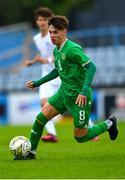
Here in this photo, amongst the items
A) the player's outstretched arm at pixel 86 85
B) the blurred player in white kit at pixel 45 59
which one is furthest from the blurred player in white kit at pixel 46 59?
the player's outstretched arm at pixel 86 85

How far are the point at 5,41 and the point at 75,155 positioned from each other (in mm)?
21619

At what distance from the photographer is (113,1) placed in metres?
34.9

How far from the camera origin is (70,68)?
10930 mm

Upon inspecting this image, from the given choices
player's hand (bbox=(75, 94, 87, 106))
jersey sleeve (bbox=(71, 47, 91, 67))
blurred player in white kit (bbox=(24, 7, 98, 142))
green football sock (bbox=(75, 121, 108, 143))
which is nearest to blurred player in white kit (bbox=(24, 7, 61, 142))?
blurred player in white kit (bbox=(24, 7, 98, 142))

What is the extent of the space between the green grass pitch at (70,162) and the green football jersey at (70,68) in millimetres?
1035

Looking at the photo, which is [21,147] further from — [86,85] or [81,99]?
[86,85]

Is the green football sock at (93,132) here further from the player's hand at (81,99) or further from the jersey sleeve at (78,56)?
the jersey sleeve at (78,56)

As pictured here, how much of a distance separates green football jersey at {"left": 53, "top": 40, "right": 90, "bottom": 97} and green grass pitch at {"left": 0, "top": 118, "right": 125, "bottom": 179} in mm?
1035

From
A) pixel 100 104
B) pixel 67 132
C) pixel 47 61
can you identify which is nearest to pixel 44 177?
pixel 47 61

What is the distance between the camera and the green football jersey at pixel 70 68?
1080 cm

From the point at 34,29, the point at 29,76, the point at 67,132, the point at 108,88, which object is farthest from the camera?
the point at 34,29

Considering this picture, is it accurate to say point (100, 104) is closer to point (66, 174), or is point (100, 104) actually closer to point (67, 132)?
point (67, 132)

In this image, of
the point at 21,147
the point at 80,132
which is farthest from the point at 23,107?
the point at 21,147

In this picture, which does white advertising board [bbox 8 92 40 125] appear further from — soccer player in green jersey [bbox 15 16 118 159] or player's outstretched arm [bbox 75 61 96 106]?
player's outstretched arm [bbox 75 61 96 106]
